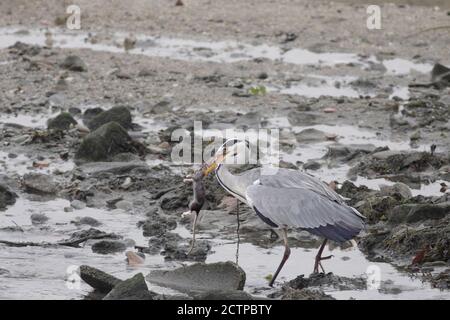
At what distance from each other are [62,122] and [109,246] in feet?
13.8

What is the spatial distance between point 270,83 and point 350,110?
175cm

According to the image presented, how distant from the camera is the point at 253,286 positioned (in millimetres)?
8031

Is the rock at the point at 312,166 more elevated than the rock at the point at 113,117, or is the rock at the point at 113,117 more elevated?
the rock at the point at 113,117

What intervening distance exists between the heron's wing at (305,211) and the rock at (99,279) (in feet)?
4.13

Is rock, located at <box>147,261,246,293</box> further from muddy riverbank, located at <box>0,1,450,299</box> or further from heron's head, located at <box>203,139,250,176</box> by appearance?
heron's head, located at <box>203,139,250,176</box>

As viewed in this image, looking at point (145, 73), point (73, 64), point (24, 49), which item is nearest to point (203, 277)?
point (145, 73)

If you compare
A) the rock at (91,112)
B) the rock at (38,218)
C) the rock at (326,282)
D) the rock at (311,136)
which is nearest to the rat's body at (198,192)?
the rock at (326,282)

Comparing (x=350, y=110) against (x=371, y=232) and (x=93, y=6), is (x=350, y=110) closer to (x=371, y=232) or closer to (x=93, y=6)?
(x=371, y=232)

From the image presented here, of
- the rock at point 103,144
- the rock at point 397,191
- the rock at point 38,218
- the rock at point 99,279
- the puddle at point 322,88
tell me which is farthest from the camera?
the puddle at point 322,88

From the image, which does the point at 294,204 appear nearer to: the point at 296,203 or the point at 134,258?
the point at 296,203

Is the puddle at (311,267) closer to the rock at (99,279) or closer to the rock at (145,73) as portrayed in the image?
the rock at (99,279)

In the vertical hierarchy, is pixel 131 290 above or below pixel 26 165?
above

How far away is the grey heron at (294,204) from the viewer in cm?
791

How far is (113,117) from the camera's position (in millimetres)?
12703
